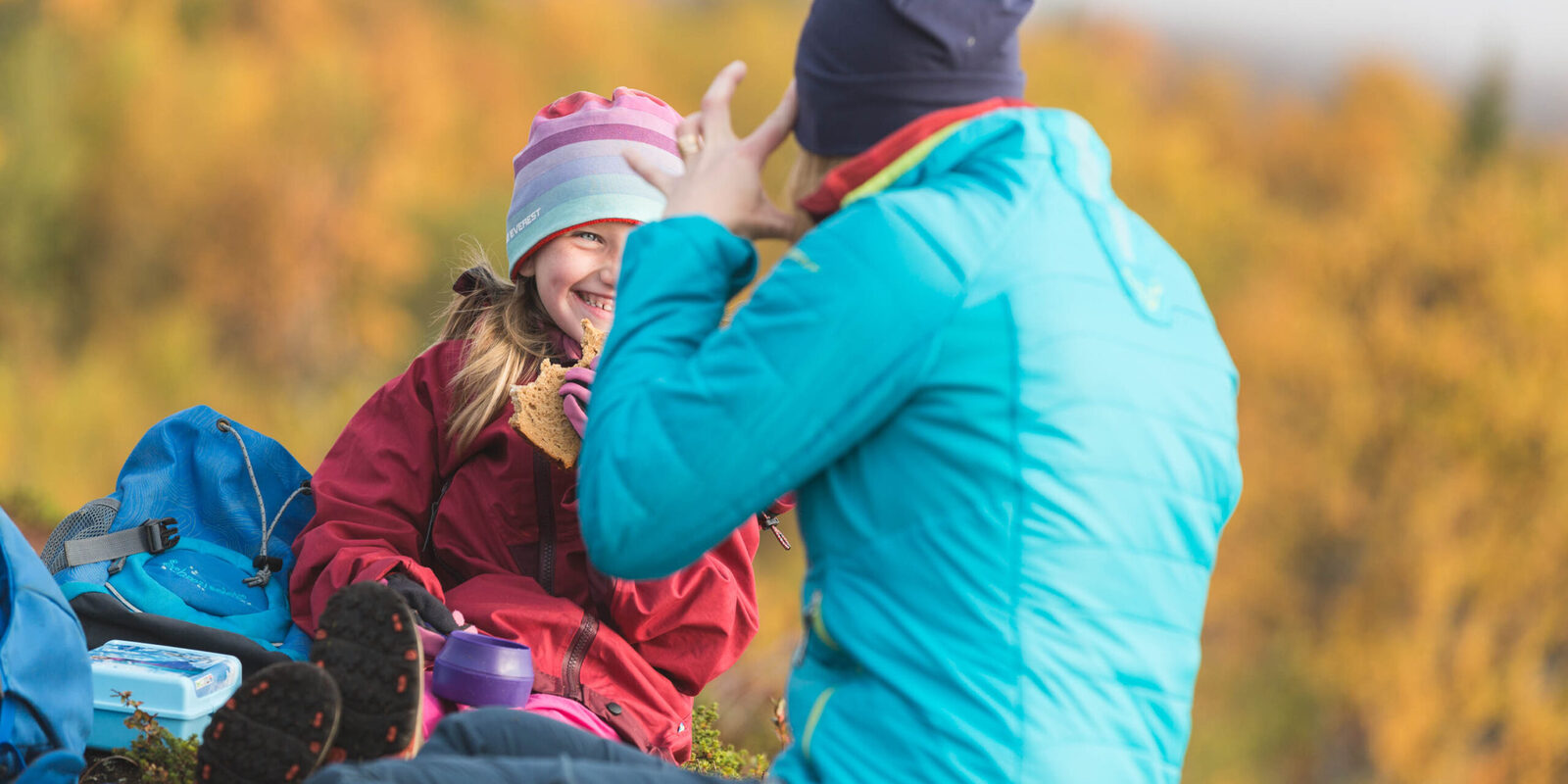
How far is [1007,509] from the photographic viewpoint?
58.3 inches

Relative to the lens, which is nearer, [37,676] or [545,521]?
[37,676]

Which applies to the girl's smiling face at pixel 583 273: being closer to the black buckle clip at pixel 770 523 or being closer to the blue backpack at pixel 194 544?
the black buckle clip at pixel 770 523

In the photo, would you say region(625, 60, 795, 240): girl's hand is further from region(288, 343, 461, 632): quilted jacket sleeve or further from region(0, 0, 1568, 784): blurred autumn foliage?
region(0, 0, 1568, 784): blurred autumn foliage

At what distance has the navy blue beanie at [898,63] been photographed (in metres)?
1.63

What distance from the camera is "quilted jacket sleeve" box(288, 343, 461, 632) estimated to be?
2.59 meters

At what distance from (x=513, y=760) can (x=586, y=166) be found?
1582mm

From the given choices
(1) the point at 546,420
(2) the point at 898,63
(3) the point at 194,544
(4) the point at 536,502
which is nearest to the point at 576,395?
(1) the point at 546,420

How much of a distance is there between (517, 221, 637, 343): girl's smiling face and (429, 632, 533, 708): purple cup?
0.81 metres

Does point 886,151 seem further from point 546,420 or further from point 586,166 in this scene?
point 586,166

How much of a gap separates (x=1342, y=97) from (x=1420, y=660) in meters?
21.9

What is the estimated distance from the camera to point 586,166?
292 cm

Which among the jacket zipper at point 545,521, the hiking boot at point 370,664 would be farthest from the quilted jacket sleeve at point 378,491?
the hiking boot at point 370,664

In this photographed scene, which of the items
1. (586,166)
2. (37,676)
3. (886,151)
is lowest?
(37,676)

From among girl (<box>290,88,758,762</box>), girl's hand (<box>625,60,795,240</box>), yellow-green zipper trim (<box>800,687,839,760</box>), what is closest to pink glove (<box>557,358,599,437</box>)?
girl (<box>290,88,758,762</box>)
